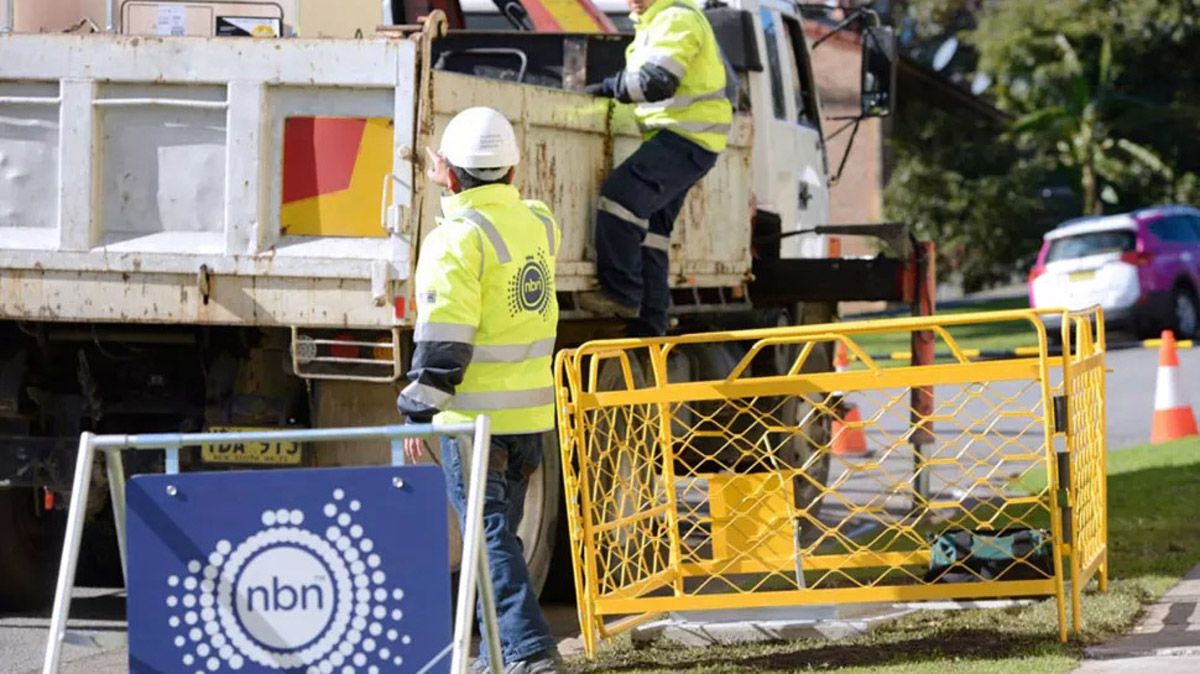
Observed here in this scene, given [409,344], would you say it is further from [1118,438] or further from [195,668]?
[1118,438]

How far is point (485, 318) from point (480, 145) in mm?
573

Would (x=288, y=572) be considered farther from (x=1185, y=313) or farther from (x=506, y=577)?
(x=1185, y=313)

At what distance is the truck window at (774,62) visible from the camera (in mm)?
12297

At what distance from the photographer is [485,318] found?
696cm

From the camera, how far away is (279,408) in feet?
28.1

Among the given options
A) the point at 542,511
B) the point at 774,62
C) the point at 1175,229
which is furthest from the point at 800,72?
the point at 1175,229

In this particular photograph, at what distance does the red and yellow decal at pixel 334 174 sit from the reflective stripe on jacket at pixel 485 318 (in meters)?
0.74

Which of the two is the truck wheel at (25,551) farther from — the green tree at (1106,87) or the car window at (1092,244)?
the green tree at (1106,87)

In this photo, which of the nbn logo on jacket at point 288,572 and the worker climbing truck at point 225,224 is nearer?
the nbn logo on jacket at point 288,572

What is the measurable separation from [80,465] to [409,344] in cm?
270

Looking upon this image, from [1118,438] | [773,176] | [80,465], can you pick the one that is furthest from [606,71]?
[1118,438]

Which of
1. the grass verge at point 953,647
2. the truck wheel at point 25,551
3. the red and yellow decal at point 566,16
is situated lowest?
the grass verge at point 953,647

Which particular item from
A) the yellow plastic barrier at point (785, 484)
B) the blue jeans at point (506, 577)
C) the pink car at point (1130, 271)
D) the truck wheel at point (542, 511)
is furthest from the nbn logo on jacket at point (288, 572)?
the pink car at point (1130, 271)

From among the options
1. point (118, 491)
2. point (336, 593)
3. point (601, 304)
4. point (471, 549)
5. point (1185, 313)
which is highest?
point (1185, 313)
